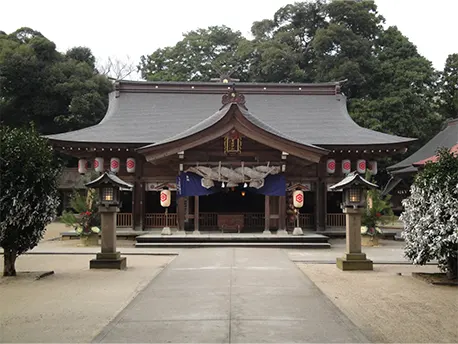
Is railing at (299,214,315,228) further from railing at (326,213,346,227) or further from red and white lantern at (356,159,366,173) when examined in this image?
red and white lantern at (356,159,366,173)

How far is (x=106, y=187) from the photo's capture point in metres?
11.9

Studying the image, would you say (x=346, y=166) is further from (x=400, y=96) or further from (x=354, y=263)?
(x=400, y=96)

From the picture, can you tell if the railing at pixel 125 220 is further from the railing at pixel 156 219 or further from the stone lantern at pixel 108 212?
the stone lantern at pixel 108 212

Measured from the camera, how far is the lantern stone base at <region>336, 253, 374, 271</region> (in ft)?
37.6

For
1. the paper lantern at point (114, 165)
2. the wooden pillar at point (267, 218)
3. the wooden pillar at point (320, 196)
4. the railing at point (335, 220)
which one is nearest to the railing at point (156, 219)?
the paper lantern at point (114, 165)

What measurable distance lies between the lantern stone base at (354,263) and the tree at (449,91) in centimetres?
3087

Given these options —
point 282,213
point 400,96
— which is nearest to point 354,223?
point 282,213

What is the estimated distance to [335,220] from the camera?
20.9 m

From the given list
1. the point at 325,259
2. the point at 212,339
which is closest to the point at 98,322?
the point at 212,339

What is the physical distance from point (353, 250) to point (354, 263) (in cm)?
40

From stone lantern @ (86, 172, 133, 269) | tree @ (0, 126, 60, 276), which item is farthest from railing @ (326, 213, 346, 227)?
tree @ (0, 126, 60, 276)

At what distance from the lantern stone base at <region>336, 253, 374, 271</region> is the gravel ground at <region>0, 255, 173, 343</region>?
15.1 ft

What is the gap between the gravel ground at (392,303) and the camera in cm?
599

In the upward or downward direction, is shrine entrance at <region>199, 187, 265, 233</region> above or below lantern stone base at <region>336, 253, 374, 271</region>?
above
